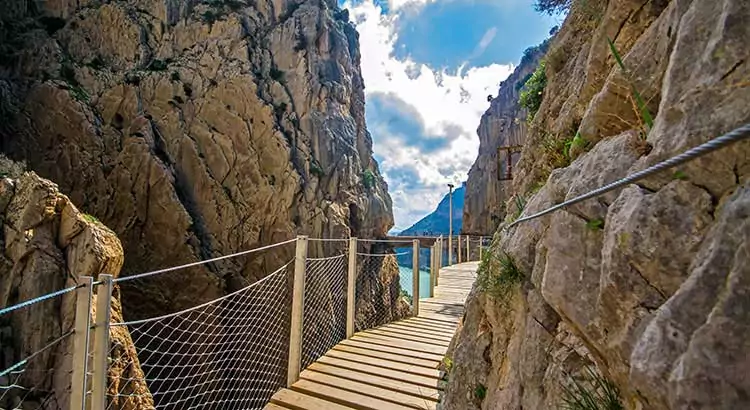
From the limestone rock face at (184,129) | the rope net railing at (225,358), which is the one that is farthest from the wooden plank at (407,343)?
the limestone rock face at (184,129)

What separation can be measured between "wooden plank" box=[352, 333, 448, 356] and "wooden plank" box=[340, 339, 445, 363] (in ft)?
0.20

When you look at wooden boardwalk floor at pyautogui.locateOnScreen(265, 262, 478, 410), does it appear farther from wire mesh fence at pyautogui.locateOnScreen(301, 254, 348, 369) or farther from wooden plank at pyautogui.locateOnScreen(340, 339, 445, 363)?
wire mesh fence at pyautogui.locateOnScreen(301, 254, 348, 369)

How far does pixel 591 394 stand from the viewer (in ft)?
3.34

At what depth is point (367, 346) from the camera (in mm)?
3729

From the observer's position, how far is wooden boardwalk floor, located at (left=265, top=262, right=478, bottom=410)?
259 centimetres

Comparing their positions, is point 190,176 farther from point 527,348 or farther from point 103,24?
point 527,348

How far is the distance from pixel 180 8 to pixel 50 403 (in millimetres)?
16459

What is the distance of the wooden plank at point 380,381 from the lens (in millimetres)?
2750

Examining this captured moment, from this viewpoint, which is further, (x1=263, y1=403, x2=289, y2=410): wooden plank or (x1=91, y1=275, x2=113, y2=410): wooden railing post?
(x1=263, y1=403, x2=289, y2=410): wooden plank

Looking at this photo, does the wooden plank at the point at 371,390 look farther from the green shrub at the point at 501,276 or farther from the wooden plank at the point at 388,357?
the green shrub at the point at 501,276

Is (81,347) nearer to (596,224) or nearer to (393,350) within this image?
(596,224)

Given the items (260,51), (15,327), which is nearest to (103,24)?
(260,51)

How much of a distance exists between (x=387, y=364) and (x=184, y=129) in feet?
46.9

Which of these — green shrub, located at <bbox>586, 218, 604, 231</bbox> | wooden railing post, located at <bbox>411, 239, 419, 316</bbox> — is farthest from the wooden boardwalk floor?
green shrub, located at <bbox>586, 218, 604, 231</bbox>
